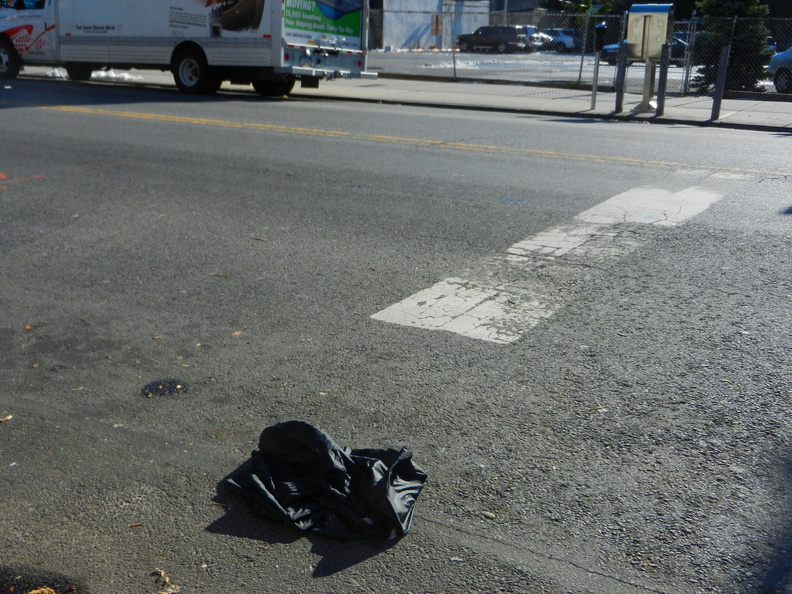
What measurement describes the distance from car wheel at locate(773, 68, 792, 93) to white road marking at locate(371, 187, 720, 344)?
15.4m

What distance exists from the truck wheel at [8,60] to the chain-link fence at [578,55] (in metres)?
10.7

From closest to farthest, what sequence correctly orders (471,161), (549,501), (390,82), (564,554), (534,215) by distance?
(564,554), (549,501), (534,215), (471,161), (390,82)

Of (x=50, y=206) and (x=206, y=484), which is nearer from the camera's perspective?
(x=206, y=484)

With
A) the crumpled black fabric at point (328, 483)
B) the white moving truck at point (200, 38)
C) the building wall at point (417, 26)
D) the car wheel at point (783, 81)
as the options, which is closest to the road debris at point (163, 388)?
the crumpled black fabric at point (328, 483)

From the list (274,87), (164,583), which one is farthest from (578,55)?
(164,583)

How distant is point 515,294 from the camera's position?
18.4 feet

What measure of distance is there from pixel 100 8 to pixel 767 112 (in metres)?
15.5

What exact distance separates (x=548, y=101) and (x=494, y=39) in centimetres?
2433

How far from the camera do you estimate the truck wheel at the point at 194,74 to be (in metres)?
19.4

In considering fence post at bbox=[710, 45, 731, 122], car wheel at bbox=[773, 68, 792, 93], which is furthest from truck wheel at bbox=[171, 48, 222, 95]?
car wheel at bbox=[773, 68, 792, 93]

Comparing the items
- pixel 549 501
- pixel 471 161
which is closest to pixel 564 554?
pixel 549 501

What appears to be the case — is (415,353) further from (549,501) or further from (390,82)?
(390,82)

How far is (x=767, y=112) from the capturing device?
17.5m

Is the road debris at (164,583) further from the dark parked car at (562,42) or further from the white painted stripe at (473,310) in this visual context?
the dark parked car at (562,42)
